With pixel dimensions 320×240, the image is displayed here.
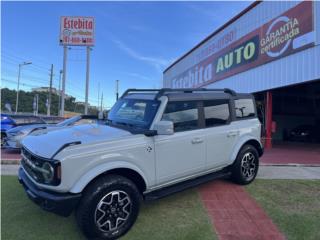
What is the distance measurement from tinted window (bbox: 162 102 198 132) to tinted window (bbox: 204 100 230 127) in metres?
0.31

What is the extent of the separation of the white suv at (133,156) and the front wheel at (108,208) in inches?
0.5

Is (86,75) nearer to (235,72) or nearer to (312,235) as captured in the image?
(235,72)

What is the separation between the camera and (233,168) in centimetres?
564

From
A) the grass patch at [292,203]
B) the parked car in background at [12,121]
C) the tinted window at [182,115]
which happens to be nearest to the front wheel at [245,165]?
the grass patch at [292,203]

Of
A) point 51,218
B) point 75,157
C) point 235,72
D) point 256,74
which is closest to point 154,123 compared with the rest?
point 75,157

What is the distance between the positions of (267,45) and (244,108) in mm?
8516

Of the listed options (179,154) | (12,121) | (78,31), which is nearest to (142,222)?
(179,154)

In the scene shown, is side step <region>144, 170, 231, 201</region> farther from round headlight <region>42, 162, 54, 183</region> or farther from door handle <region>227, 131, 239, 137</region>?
round headlight <region>42, 162, 54, 183</region>

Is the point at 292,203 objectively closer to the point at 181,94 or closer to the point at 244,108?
the point at 244,108

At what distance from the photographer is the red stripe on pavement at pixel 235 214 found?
3766 millimetres

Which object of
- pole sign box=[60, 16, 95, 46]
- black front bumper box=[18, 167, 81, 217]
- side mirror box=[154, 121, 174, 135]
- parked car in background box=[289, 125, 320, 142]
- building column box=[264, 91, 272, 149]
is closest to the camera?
black front bumper box=[18, 167, 81, 217]

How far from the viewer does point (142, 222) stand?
4.06m

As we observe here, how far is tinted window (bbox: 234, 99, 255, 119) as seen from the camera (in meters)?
5.80

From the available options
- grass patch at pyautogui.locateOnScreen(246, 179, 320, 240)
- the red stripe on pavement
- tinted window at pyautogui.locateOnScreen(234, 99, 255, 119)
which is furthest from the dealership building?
the red stripe on pavement
